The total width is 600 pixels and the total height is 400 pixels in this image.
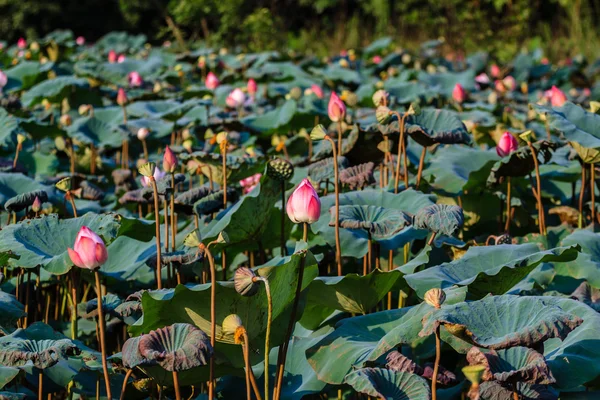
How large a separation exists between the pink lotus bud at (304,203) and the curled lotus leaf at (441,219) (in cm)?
28

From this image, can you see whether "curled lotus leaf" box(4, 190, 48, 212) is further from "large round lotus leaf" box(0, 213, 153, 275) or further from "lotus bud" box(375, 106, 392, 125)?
"lotus bud" box(375, 106, 392, 125)

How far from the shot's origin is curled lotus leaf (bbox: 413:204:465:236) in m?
1.76

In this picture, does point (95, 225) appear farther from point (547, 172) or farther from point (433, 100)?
point (433, 100)

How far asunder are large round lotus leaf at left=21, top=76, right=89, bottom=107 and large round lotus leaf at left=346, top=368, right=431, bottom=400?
314cm

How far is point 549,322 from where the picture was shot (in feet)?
4.26

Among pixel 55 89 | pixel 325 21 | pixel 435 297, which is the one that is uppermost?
pixel 435 297

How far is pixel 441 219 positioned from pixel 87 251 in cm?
76

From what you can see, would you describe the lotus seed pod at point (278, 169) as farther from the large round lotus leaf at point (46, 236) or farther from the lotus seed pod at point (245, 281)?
the lotus seed pod at point (245, 281)

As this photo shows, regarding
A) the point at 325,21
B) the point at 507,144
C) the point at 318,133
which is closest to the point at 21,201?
the point at 318,133

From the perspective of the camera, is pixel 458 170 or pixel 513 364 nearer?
pixel 513 364

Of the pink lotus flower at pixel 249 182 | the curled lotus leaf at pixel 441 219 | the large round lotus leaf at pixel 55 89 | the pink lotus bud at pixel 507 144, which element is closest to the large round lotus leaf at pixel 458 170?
the pink lotus bud at pixel 507 144

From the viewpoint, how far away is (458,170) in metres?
2.59

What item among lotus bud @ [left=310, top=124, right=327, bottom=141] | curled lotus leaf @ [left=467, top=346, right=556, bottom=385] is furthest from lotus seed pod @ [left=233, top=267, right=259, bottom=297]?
lotus bud @ [left=310, top=124, right=327, bottom=141]

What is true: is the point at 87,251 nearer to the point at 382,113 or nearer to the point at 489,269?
the point at 489,269
